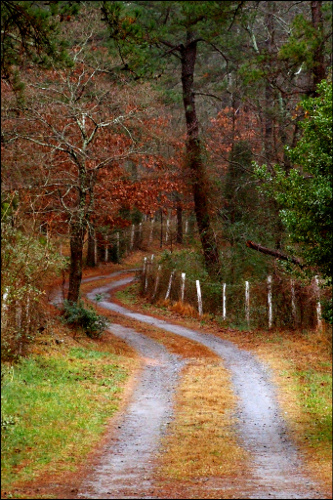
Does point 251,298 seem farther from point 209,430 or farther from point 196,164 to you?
point 209,430

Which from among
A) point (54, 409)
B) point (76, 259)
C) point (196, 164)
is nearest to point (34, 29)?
point (54, 409)

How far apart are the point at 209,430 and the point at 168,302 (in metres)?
19.3

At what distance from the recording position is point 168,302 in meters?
31.1

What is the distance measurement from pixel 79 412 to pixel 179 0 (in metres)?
13.5

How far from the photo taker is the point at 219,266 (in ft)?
97.9

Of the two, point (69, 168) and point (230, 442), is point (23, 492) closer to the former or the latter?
point (230, 442)

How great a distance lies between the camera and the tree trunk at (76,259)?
70.5 feet

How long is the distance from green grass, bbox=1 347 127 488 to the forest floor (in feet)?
1.24

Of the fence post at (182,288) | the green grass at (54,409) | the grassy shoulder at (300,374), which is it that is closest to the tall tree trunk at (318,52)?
the grassy shoulder at (300,374)

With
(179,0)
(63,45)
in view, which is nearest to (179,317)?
(179,0)

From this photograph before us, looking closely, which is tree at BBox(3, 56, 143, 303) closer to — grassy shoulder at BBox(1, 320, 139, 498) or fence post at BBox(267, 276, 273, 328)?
grassy shoulder at BBox(1, 320, 139, 498)

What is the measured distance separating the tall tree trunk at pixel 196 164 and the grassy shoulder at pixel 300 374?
10.5 feet

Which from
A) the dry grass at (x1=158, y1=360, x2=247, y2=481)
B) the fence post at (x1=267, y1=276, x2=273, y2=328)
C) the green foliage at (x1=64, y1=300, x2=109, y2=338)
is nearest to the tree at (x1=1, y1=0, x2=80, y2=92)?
the dry grass at (x1=158, y1=360, x2=247, y2=481)

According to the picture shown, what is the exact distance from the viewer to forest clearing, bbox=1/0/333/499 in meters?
10.0
